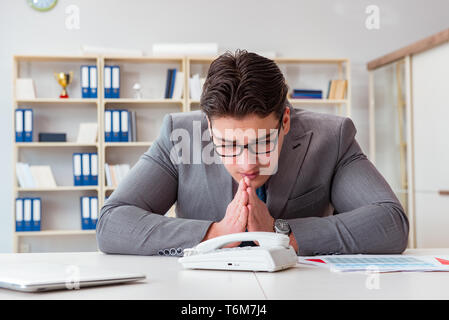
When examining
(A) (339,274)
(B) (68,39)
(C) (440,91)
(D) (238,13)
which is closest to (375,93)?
(C) (440,91)

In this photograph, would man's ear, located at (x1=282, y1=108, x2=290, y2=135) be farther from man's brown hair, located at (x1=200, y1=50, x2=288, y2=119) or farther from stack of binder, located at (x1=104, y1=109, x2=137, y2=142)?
stack of binder, located at (x1=104, y1=109, x2=137, y2=142)

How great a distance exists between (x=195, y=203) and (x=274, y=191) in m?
0.26

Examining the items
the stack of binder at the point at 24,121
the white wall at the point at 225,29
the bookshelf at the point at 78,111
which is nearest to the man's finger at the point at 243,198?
the bookshelf at the point at 78,111

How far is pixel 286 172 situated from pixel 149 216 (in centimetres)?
44

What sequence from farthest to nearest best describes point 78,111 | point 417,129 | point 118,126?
point 78,111
point 118,126
point 417,129

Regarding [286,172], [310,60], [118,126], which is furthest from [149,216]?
[310,60]

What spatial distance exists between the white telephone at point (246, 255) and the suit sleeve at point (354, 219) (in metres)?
0.28

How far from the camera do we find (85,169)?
4746 mm

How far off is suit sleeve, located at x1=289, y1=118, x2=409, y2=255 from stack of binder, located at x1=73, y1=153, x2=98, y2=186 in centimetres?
326

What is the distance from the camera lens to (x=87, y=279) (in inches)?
37.6

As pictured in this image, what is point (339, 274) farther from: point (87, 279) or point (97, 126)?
point (97, 126)

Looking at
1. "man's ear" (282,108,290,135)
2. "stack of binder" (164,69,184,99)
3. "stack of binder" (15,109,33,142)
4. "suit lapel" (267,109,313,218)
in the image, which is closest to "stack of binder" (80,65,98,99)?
"stack of binder" (15,109,33,142)

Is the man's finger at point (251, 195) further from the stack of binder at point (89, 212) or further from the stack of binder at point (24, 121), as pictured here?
the stack of binder at point (24, 121)

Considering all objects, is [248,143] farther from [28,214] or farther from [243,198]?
[28,214]
